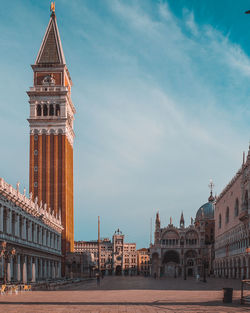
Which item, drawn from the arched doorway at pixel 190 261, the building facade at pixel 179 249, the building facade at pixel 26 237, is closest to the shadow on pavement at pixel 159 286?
the building facade at pixel 26 237

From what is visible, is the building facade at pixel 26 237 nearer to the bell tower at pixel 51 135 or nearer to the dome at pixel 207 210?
the bell tower at pixel 51 135

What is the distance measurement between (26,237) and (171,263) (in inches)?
2903

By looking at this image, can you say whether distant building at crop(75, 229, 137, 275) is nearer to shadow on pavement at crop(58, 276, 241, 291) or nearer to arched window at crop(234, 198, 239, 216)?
arched window at crop(234, 198, 239, 216)

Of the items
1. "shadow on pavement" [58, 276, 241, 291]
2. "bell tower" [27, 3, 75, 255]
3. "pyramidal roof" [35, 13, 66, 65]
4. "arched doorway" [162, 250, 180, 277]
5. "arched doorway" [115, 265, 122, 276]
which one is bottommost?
"arched doorway" [115, 265, 122, 276]

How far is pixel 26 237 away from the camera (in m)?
63.6

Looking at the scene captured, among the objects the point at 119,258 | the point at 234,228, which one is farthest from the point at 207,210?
the point at 234,228

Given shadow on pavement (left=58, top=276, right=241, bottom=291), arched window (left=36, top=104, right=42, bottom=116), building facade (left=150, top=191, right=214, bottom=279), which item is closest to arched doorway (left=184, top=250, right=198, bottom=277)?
building facade (left=150, top=191, right=214, bottom=279)

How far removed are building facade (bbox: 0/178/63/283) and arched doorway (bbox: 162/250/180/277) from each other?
48.9 m

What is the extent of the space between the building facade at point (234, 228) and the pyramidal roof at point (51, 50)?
43.8 meters

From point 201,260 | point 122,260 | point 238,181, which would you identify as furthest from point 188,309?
point 122,260

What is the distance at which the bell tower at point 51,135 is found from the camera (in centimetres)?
9531

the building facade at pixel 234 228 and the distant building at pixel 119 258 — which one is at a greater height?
the building facade at pixel 234 228

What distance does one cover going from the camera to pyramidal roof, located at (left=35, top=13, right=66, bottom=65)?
102 metres

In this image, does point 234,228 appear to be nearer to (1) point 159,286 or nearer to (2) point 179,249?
(1) point 159,286
